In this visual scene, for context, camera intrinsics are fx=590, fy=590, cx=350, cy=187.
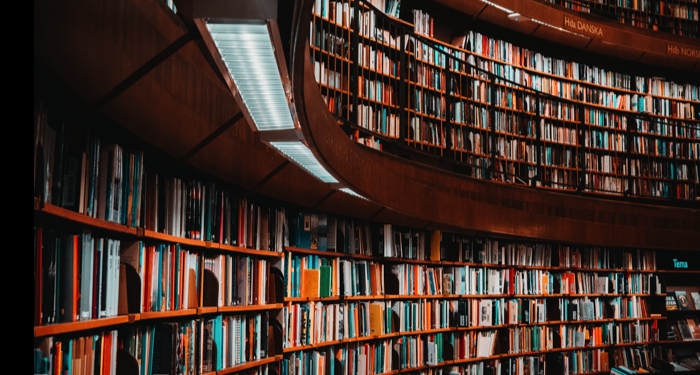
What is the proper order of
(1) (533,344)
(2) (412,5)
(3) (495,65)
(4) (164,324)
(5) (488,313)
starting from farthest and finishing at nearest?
(3) (495,65) < (2) (412,5) < (1) (533,344) < (5) (488,313) < (4) (164,324)

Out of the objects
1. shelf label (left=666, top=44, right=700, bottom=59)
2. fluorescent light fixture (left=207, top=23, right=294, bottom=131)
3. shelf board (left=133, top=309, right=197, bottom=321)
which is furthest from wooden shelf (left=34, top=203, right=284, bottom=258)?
shelf label (left=666, top=44, right=700, bottom=59)

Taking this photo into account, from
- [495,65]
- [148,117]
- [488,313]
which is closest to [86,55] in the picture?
[148,117]

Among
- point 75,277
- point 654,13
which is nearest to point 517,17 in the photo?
point 654,13

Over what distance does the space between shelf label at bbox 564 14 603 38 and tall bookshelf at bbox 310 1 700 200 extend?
1.50 ft

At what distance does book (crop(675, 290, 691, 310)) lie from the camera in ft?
24.3

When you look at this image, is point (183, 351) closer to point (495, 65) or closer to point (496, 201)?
point (496, 201)

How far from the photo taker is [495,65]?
719cm

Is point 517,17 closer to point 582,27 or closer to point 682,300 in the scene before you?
point 582,27

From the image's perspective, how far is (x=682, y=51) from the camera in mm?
8539

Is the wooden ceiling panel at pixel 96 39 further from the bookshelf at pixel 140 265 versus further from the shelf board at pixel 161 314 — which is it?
the shelf board at pixel 161 314

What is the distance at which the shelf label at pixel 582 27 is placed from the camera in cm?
761

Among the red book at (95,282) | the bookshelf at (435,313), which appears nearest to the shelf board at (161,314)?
the red book at (95,282)

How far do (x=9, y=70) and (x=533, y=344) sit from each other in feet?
20.3

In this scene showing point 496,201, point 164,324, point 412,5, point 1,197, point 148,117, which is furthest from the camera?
point 412,5
